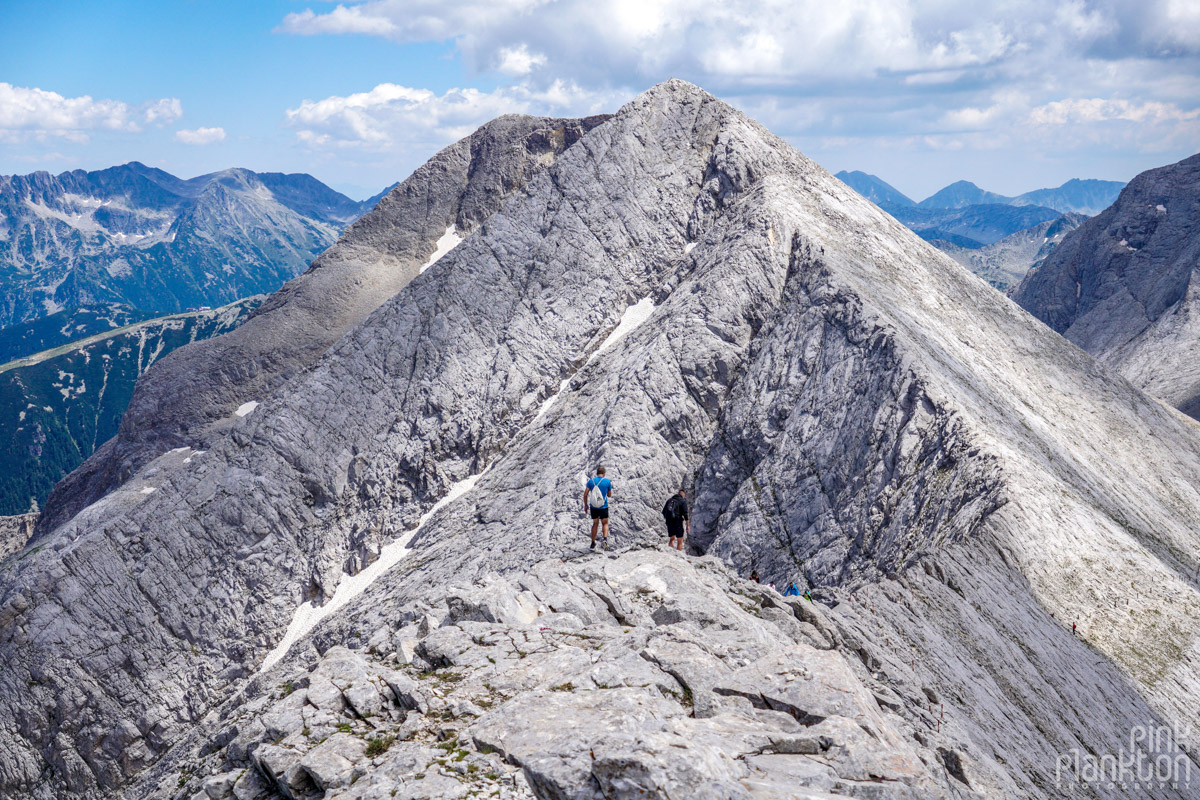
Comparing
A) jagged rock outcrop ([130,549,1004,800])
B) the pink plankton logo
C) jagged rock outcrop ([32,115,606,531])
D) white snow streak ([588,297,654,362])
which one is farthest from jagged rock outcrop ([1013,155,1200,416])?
jagged rock outcrop ([130,549,1004,800])

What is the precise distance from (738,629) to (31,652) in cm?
5916

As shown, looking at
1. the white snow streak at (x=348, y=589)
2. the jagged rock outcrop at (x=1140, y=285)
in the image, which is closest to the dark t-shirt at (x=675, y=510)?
the white snow streak at (x=348, y=589)

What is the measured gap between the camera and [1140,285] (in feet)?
468

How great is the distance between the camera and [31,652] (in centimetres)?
5484

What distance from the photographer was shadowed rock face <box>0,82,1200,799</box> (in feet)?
65.5

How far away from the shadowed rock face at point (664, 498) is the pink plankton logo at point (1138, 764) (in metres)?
0.42

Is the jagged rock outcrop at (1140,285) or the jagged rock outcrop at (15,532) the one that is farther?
the jagged rock outcrop at (1140,285)

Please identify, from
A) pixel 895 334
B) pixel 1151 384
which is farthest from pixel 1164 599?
pixel 1151 384

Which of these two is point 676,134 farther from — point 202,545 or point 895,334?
point 202,545

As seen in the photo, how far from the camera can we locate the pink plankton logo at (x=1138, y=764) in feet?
69.4

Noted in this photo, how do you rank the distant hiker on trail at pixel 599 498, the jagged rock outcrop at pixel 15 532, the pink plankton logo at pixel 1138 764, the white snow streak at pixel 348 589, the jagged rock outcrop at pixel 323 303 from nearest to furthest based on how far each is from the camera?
the pink plankton logo at pixel 1138 764, the distant hiker on trail at pixel 599 498, the white snow streak at pixel 348 589, the jagged rock outcrop at pixel 323 303, the jagged rock outcrop at pixel 15 532

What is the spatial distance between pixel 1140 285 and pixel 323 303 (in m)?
149

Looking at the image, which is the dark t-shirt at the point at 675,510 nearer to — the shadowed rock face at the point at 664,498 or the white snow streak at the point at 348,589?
the shadowed rock face at the point at 664,498

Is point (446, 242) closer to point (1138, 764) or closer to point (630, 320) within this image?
point (630, 320)
